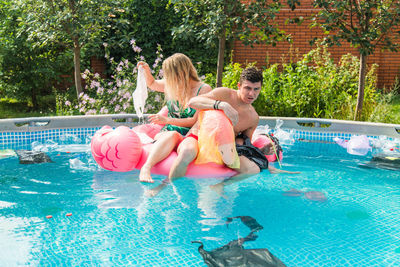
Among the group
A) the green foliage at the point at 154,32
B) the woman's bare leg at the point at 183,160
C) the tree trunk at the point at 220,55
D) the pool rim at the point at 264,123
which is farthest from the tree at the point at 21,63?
the woman's bare leg at the point at 183,160

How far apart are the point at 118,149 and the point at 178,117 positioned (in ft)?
2.54

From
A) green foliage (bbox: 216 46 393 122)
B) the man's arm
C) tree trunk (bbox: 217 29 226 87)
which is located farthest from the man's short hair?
green foliage (bbox: 216 46 393 122)

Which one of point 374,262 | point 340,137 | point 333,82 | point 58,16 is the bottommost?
point 374,262

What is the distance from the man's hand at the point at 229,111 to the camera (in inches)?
154

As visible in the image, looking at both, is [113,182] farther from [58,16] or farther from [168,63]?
[58,16]

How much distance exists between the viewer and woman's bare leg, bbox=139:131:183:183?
395cm

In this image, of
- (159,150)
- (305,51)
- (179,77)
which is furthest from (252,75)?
(305,51)

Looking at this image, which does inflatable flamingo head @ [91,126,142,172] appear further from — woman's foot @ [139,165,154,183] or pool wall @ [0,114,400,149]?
pool wall @ [0,114,400,149]

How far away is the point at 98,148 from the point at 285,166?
2.30 metres

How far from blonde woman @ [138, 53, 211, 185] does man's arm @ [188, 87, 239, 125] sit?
0.20m

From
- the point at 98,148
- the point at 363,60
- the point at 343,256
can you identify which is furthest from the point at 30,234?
the point at 363,60

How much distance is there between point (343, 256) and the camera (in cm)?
288

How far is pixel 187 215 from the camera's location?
3.53 metres

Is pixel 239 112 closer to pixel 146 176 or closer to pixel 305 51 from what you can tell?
pixel 146 176
